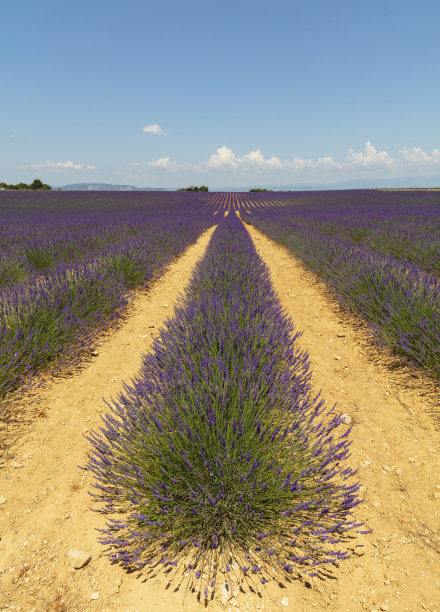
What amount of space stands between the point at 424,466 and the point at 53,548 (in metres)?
1.93

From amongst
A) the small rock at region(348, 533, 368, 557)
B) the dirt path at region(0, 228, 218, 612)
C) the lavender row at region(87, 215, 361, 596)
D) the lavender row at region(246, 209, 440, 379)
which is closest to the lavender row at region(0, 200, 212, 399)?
the dirt path at region(0, 228, 218, 612)

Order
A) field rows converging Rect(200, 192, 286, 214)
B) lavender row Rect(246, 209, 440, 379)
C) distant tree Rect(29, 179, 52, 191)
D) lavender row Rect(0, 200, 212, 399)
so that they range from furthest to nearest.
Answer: distant tree Rect(29, 179, 52, 191) → field rows converging Rect(200, 192, 286, 214) → lavender row Rect(246, 209, 440, 379) → lavender row Rect(0, 200, 212, 399)

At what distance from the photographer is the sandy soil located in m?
1.11

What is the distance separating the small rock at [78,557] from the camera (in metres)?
1.23

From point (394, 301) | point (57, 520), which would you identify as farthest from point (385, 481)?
point (394, 301)

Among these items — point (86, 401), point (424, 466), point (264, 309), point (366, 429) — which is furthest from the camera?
point (264, 309)

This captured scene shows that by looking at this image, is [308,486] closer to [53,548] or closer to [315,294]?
[53,548]

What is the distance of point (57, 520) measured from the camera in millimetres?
1434

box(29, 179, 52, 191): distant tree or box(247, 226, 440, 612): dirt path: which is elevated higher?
box(29, 179, 52, 191): distant tree

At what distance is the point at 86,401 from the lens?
2.43m

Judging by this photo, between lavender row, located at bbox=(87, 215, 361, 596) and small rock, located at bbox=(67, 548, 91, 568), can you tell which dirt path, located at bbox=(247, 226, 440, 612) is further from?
small rock, located at bbox=(67, 548, 91, 568)

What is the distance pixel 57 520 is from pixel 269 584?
3.29 ft

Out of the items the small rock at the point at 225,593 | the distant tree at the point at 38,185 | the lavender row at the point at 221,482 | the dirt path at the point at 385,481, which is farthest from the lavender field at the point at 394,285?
the distant tree at the point at 38,185

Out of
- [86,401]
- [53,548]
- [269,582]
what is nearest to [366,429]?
[269,582]
